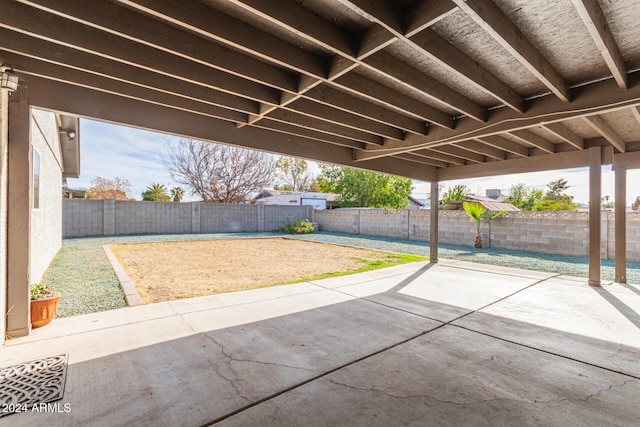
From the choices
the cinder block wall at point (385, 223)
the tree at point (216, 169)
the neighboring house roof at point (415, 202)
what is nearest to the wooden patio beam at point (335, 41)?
the cinder block wall at point (385, 223)

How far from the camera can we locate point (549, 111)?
11.0 feet

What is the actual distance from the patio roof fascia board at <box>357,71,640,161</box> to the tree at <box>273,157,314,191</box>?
28770 millimetres

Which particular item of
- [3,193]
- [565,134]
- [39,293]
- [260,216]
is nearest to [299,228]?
[260,216]

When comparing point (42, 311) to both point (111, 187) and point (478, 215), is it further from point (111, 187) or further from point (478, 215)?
point (111, 187)

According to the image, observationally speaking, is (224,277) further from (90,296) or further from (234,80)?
(234,80)

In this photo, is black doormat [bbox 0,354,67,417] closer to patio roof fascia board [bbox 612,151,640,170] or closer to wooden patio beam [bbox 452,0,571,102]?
wooden patio beam [bbox 452,0,571,102]

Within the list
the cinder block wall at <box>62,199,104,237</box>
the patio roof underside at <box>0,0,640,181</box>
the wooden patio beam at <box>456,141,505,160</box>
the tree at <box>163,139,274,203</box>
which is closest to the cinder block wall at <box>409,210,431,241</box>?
the wooden patio beam at <box>456,141,505,160</box>

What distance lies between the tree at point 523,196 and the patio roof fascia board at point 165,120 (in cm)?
2075

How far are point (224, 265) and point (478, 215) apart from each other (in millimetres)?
8318

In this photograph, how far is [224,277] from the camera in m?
5.77

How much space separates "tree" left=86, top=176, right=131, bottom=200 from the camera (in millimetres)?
23188

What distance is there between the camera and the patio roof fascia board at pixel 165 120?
2.86 m

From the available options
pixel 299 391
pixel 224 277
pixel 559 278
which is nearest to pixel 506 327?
pixel 299 391

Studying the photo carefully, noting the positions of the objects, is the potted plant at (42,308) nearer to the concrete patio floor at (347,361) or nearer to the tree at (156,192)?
the concrete patio floor at (347,361)
